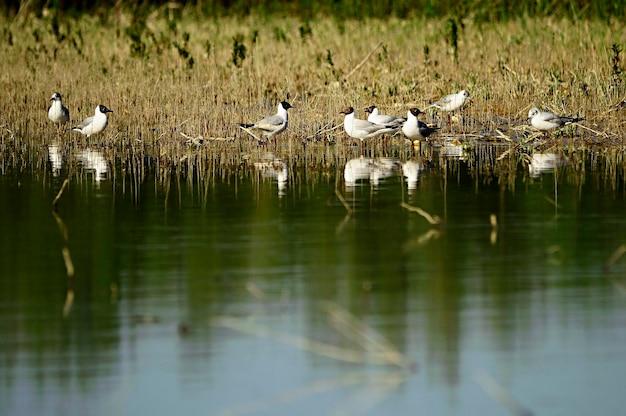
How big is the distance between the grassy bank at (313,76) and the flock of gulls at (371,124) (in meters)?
0.37

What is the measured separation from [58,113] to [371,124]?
15.7ft

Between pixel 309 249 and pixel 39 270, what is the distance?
1.97 m

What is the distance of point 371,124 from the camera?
16.5 metres

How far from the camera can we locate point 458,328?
22.3 ft

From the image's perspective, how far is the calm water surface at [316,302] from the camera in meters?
5.87

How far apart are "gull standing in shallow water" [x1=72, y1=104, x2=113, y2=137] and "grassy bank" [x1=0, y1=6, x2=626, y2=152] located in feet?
1.07

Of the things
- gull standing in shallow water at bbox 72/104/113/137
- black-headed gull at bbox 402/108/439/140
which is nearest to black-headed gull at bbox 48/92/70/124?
gull standing in shallow water at bbox 72/104/113/137

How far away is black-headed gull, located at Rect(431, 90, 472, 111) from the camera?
58.7 feet

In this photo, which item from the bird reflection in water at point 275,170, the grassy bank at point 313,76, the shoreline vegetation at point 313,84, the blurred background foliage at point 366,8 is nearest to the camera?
the bird reflection in water at point 275,170

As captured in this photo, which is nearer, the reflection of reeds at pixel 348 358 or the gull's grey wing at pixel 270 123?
the reflection of reeds at pixel 348 358

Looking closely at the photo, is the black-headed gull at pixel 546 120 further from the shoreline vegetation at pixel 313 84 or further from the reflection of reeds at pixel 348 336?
the reflection of reeds at pixel 348 336

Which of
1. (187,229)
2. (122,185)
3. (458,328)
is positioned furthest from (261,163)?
(458,328)

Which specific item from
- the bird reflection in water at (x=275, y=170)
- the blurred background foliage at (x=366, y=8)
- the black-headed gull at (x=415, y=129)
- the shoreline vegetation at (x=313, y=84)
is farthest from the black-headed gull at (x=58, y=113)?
the blurred background foliage at (x=366, y=8)

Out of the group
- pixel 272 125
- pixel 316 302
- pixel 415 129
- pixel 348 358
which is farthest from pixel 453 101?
pixel 348 358
